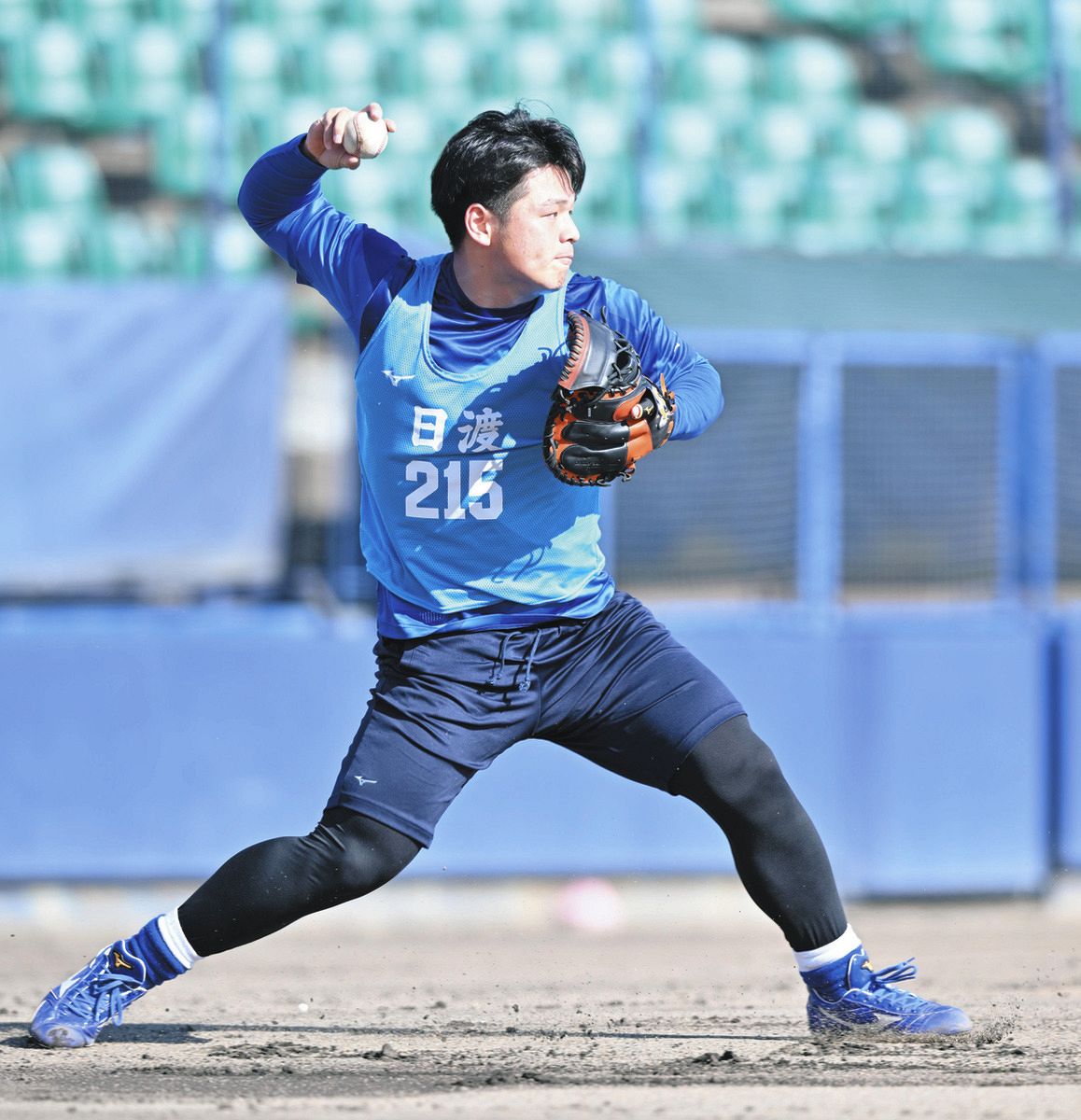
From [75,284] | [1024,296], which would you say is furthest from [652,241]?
[75,284]

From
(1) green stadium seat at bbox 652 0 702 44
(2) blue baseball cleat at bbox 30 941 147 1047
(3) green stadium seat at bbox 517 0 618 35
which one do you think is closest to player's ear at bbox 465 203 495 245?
(2) blue baseball cleat at bbox 30 941 147 1047

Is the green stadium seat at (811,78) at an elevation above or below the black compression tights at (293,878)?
above

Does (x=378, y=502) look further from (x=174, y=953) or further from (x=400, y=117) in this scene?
(x=400, y=117)

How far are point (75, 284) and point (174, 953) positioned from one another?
447cm

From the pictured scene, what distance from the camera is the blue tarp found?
7535mm

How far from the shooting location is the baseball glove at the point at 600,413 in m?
3.69

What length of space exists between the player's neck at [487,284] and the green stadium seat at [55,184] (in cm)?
649

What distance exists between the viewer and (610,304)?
4.08 meters

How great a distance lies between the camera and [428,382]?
393 centimetres

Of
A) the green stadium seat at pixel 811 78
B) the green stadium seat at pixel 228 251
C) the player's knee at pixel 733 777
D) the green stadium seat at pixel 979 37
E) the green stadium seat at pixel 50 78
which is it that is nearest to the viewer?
the player's knee at pixel 733 777

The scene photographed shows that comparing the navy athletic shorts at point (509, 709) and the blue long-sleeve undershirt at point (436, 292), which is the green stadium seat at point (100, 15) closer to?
the blue long-sleeve undershirt at point (436, 292)

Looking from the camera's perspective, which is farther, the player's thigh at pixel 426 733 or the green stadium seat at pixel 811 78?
the green stadium seat at pixel 811 78

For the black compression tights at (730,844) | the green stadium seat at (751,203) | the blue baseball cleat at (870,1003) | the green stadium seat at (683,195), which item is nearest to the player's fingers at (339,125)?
the black compression tights at (730,844)

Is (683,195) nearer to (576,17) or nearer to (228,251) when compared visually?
(576,17)
